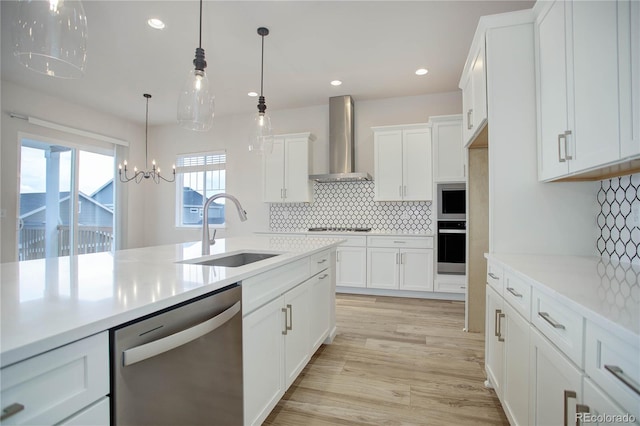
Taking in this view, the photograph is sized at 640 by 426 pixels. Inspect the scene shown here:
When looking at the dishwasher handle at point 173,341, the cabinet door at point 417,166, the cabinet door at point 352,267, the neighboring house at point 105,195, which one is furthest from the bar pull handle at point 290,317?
the neighboring house at point 105,195

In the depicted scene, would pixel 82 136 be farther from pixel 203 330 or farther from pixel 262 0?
pixel 203 330

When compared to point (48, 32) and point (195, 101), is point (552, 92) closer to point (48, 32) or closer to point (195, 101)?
point (195, 101)

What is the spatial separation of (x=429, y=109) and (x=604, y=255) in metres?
3.44

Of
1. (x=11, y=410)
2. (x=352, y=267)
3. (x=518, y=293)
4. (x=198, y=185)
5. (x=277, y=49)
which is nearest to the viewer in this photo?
(x=11, y=410)

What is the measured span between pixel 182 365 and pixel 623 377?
47.9 inches

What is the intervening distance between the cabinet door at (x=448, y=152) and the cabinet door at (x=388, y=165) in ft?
1.68

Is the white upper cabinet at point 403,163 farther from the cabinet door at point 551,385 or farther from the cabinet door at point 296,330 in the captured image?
the cabinet door at point 551,385

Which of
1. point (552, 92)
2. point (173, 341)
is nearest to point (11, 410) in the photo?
point (173, 341)

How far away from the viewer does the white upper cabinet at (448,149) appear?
4.02 m

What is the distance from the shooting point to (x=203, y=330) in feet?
3.36

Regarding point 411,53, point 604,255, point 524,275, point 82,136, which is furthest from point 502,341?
point 82,136

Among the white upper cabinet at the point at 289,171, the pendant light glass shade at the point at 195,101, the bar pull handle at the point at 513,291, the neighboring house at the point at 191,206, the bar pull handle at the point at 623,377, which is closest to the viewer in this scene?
the bar pull handle at the point at 623,377

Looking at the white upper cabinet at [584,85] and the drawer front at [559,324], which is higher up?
the white upper cabinet at [584,85]

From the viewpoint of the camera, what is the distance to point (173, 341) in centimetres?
91
